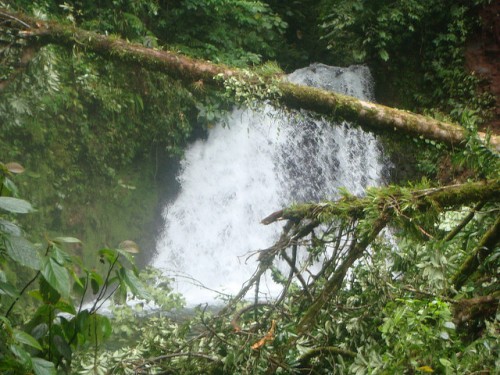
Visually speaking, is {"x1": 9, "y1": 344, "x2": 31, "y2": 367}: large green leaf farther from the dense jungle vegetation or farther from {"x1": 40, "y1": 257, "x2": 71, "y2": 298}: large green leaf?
{"x1": 40, "y1": 257, "x2": 71, "y2": 298}: large green leaf

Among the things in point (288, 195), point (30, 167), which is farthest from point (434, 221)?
point (288, 195)

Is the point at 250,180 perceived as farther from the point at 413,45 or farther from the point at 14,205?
the point at 14,205

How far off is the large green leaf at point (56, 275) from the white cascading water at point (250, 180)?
7788 millimetres

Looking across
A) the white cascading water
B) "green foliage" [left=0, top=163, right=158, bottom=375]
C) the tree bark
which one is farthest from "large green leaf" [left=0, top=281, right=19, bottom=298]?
the white cascading water

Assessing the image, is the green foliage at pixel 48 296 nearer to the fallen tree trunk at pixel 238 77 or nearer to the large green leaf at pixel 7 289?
the large green leaf at pixel 7 289

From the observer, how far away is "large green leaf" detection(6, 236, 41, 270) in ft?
4.22

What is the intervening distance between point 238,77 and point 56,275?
3318mm

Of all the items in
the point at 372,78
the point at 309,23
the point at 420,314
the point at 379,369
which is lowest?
the point at 379,369

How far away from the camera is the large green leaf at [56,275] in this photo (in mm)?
1315

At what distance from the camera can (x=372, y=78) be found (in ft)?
34.3

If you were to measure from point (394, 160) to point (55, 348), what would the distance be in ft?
29.2

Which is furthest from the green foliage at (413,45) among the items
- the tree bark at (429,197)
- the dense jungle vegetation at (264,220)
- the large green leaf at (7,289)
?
the large green leaf at (7,289)

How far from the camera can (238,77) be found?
445cm

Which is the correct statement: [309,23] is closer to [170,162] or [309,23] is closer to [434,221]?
[170,162]
